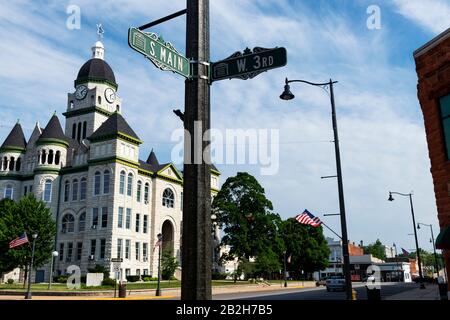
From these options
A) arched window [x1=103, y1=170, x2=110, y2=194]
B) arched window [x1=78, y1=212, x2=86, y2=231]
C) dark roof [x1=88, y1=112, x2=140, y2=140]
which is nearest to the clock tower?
dark roof [x1=88, y1=112, x2=140, y2=140]

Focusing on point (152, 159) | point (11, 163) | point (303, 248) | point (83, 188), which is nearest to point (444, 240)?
point (83, 188)

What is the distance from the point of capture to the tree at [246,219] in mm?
52906

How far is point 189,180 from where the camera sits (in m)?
5.05

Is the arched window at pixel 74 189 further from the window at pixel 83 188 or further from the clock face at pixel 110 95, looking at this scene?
the clock face at pixel 110 95

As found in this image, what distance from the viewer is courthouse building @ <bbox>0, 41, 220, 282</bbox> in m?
53.2

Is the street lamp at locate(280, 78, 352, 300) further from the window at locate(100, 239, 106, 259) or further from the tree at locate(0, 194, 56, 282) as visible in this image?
the window at locate(100, 239, 106, 259)

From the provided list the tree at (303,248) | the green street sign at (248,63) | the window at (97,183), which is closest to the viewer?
the green street sign at (248,63)

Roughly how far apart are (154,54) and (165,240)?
60.3 meters

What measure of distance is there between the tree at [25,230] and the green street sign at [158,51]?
41520mm

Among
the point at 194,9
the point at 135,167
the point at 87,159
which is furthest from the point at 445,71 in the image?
the point at 87,159

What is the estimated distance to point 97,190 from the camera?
54.7 metres

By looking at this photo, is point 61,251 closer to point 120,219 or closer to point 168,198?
point 120,219

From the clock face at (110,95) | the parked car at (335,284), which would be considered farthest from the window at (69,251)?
the parked car at (335,284)
